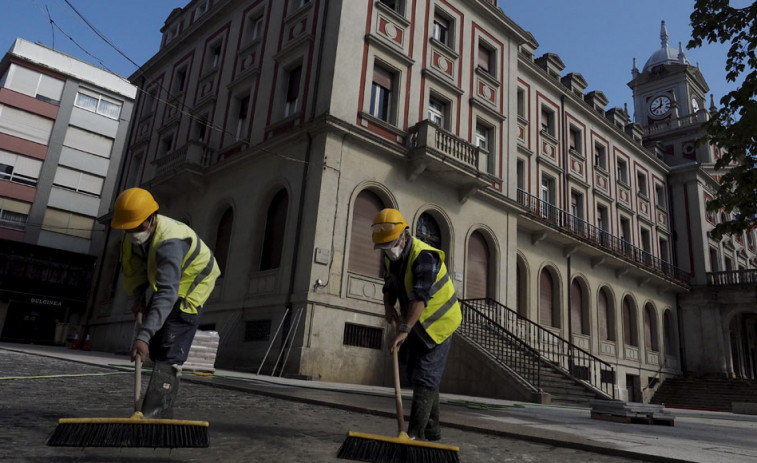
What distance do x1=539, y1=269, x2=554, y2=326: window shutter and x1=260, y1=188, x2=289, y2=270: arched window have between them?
11.5 metres

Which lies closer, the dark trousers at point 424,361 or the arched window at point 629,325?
the dark trousers at point 424,361

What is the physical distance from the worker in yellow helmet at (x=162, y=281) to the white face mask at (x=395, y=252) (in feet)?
4.07

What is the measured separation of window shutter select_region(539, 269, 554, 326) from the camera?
2134 cm

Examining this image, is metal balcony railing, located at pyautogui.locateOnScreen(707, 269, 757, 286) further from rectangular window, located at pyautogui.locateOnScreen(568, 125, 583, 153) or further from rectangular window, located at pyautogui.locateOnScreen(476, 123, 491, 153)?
rectangular window, located at pyautogui.locateOnScreen(476, 123, 491, 153)

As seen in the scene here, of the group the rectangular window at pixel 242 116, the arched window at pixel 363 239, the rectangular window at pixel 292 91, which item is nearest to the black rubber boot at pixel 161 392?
the arched window at pixel 363 239

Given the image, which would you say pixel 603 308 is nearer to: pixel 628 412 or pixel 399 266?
pixel 628 412

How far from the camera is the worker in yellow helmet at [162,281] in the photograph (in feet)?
10.5

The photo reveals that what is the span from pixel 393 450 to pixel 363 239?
39.3ft

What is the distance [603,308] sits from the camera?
24.8 m

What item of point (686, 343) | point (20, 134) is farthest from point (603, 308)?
point (20, 134)

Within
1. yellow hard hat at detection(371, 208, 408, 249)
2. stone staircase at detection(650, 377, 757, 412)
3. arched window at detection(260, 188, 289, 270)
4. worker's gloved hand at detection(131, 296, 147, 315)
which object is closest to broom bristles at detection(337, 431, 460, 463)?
yellow hard hat at detection(371, 208, 408, 249)

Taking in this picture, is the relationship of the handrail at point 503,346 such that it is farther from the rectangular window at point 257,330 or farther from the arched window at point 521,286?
the arched window at point 521,286

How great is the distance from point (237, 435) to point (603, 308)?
2437 cm

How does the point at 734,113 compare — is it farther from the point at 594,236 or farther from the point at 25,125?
the point at 25,125
